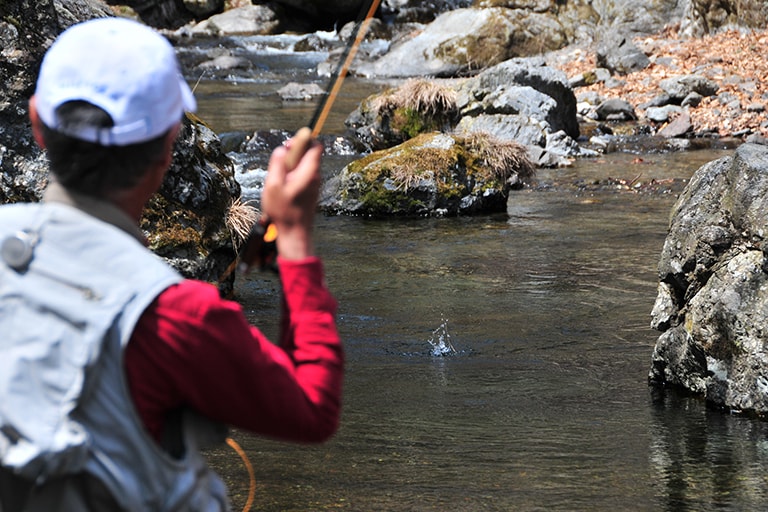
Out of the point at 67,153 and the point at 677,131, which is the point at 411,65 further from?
the point at 67,153

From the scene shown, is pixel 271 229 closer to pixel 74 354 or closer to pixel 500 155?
pixel 74 354

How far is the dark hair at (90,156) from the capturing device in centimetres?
172

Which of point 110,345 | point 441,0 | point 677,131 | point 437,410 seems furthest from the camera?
point 441,0

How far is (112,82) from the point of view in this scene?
172 centimetres

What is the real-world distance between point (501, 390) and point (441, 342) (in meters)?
1.10

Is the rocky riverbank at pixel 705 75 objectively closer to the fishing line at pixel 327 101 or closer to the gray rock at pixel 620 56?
the gray rock at pixel 620 56

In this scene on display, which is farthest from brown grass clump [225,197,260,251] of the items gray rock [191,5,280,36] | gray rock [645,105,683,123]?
gray rock [191,5,280,36]

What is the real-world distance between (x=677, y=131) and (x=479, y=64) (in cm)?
899

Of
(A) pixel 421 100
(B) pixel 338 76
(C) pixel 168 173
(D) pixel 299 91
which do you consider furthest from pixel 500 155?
(B) pixel 338 76

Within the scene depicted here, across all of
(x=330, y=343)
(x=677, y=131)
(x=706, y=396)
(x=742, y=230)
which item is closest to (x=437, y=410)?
(x=706, y=396)

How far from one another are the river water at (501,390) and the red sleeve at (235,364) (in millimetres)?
2472

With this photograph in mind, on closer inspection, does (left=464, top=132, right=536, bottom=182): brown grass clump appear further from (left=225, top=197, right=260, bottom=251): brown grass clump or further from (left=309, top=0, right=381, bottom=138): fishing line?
(left=309, top=0, right=381, bottom=138): fishing line

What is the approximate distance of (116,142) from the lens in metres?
1.73

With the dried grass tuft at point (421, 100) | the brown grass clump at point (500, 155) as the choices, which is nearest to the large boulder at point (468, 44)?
the dried grass tuft at point (421, 100)
